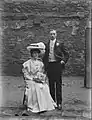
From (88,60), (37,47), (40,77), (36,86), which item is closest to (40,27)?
(88,60)

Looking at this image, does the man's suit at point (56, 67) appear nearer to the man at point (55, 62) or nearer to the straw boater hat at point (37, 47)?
the man at point (55, 62)

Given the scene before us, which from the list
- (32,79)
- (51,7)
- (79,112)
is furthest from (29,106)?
(51,7)

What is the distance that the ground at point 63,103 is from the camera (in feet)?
16.3

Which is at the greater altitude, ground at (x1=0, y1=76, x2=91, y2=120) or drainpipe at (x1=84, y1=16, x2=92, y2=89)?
drainpipe at (x1=84, y1=16, x2=92, y2=89)

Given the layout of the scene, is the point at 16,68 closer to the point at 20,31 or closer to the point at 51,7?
the point at 20,31

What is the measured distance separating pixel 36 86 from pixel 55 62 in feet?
2.27

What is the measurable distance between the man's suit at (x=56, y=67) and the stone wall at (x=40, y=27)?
3.63 metres

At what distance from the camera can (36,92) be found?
5113mm

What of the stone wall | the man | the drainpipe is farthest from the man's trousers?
the stone wall

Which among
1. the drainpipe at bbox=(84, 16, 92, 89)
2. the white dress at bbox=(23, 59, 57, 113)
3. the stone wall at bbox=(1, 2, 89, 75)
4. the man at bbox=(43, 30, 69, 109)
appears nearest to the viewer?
the white dress at bbox=(23, 59, 57, 113)

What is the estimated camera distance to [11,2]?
9461 millimetres

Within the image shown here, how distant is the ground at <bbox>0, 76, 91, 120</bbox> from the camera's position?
4.98 m

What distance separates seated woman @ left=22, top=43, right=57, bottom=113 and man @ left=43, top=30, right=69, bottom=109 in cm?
24

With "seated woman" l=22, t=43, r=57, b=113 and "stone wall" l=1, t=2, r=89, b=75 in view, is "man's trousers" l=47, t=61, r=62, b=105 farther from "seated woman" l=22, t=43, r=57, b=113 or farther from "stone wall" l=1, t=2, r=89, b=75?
"stone wall" l=1, t=2, r=89, b=75
